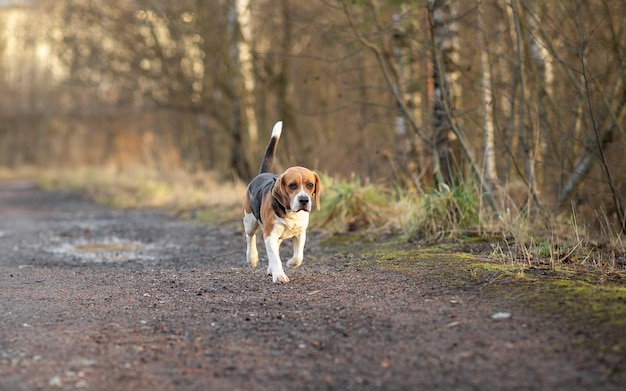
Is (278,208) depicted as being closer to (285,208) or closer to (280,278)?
(285,208)

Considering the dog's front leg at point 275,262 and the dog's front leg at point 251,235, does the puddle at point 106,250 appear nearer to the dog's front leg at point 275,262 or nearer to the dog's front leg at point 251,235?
the dog's front leg at point 251,235

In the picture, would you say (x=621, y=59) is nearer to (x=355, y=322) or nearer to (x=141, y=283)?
(x=355, y=322)

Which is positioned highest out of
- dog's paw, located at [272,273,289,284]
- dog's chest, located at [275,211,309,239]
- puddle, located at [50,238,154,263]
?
dog's chest, located at [275,211,309,239]

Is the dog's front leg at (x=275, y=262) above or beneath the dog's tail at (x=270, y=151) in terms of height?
beneath

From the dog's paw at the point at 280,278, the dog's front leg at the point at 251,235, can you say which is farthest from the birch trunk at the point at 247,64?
the dog's paw at the point at 280,278

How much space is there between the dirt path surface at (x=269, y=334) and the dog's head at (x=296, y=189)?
0.69m

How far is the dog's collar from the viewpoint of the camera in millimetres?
6709

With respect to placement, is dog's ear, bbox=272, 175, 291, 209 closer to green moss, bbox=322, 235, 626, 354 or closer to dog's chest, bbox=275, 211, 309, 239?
dog's chest, bbox=275, 211, 309, 239

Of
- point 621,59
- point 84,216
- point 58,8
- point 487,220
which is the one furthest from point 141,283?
point 58,8

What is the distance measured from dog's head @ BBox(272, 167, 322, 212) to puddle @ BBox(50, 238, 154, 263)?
3.29 m

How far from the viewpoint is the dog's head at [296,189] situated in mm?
6434

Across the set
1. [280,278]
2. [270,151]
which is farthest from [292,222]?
[270,151]

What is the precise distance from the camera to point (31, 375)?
405 cm

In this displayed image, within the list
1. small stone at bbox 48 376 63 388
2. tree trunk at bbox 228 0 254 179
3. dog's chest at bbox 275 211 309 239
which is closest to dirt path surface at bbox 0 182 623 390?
small stone at bbox 48 376 63 388
